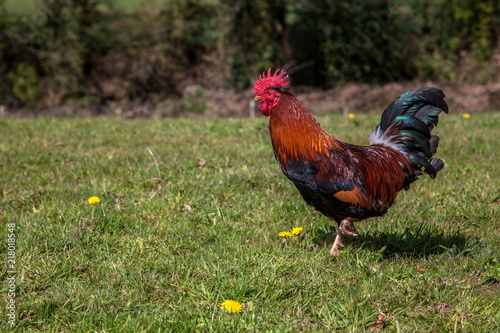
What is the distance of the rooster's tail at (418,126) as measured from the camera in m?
3.57

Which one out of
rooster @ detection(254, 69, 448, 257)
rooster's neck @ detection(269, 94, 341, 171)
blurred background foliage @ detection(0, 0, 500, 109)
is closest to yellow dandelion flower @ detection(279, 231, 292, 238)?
rooster @ detection(254, 69, 448, 257)

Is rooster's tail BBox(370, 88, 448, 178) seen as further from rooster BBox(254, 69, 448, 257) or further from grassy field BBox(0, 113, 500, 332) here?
grassy field BBox(0, 113, 500, 332)

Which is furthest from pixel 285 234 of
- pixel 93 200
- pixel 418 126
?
pixel 93 200

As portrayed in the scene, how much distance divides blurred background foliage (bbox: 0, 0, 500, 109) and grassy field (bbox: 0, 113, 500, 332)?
29.0 ft

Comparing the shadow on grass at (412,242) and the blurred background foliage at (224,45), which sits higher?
the blurred background foliage at (224,45)

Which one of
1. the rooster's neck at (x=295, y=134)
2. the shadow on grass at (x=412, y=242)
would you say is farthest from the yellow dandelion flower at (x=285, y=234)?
the rooster's neck at (x=295, y=134)

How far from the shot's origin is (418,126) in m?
3.56

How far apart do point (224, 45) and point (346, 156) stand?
11.7m

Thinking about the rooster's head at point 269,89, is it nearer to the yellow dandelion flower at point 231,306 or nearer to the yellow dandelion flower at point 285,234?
the yellow dandelion flower at point 285,234

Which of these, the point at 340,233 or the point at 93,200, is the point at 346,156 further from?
the point at 93,200

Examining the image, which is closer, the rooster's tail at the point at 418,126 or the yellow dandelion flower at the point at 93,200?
the rooster's tail at the point at 418,126

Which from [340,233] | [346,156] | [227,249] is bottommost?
[227,249]

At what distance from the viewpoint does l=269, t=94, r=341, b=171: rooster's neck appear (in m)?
3.37

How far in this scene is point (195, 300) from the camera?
2.99 metres
